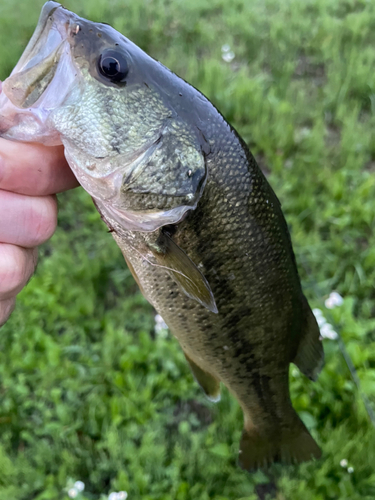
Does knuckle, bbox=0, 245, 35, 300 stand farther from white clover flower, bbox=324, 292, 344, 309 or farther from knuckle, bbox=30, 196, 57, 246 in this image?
white clover flower, bbox=324, 292, 344, 309

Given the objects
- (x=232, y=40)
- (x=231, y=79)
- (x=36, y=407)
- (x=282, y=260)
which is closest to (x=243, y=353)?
(x=282, y=260)

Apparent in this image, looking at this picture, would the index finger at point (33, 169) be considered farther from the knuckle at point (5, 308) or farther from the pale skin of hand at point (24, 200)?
the knuckle at point (5, 308)

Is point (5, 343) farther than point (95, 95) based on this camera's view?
Yes

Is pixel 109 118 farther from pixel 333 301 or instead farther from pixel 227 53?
pixel 227 53

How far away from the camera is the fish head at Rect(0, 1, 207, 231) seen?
2.77 feet

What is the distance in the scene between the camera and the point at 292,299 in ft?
3.90

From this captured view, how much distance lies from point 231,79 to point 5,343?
319cm

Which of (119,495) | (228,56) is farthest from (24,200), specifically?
(228,56)

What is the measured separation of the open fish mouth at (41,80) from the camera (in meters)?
0.81

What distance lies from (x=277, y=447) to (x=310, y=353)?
0.49 m

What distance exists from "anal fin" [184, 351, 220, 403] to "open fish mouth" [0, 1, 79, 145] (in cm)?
97

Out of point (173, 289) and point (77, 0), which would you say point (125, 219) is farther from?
point (77, 0)

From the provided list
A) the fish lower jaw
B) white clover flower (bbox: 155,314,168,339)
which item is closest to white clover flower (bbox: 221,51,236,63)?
white clover flower (bbox: 155,314,168,339)

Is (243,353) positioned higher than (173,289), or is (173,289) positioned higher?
(173,289)
